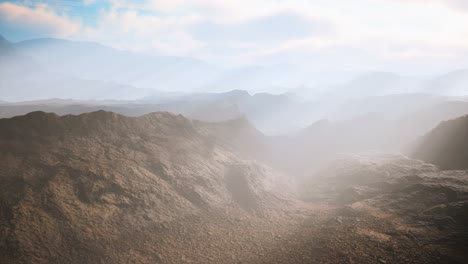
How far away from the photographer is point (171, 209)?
73.9ft

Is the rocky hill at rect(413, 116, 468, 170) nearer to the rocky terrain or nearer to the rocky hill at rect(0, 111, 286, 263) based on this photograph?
the rocky terrain

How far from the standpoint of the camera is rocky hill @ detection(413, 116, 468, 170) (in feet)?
120

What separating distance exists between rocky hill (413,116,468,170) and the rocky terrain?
1107cm

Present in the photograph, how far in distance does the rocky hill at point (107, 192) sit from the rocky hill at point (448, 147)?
28.1m

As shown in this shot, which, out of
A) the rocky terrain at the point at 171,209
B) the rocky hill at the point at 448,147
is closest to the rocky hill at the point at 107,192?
the rocky terrain at the point at 171,209

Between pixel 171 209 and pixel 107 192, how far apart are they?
5779 mm

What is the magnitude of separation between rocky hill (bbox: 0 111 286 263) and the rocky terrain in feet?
0.27

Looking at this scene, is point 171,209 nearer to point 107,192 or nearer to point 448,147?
point 107,192

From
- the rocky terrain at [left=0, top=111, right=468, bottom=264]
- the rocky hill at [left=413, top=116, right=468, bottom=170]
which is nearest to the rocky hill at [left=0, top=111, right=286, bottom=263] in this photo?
the rocky terrain at [left=0, top=111, right=468, bottom=264]

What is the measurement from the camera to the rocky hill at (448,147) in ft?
120

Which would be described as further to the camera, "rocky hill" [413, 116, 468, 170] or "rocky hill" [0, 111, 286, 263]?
"rocky hill" [413, 116, 468, 170]

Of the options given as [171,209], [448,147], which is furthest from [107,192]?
[448,147]

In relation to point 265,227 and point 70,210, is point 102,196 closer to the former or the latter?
point 70,210

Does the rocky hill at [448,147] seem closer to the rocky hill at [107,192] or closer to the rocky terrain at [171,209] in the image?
the rocky terrain at [171,209]
